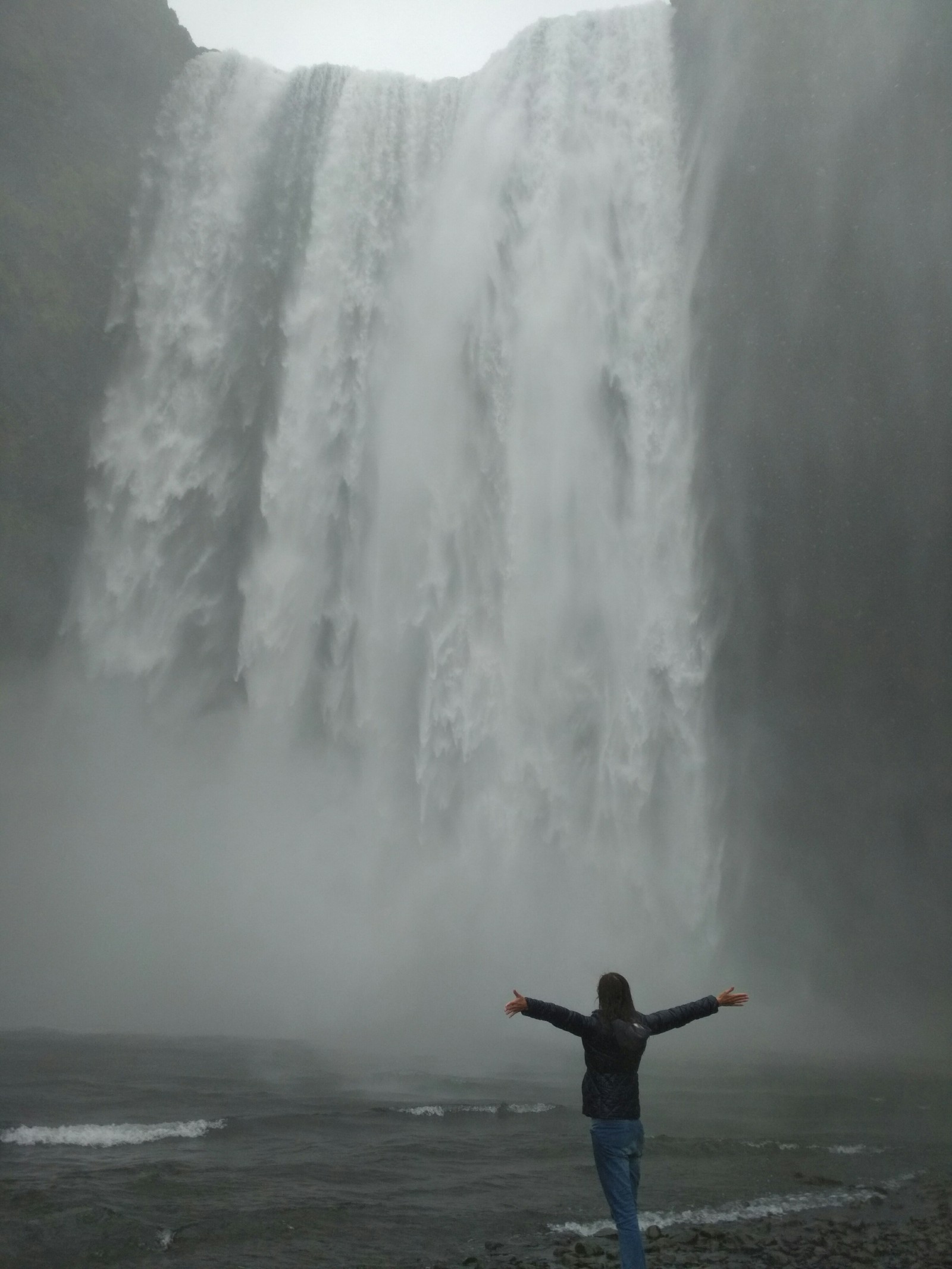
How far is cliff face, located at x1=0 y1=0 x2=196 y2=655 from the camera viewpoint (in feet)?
78.9

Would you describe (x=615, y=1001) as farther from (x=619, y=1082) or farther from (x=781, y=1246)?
(x=781, y=1246)

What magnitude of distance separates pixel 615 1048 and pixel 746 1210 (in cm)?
426

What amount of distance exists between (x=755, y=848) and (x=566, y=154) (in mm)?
15882

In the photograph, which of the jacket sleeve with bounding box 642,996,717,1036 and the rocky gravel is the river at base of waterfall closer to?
the rocky gravel

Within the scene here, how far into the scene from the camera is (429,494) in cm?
2223

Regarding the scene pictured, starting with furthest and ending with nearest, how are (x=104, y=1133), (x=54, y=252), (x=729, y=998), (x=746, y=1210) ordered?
(x=54, y=252) < (x=104, y=1133) < (x=746, y=1210) < (x=729, y=998)

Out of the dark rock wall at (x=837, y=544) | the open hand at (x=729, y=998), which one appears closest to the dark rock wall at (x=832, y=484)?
the dark rock wall at (x=837, y=544)

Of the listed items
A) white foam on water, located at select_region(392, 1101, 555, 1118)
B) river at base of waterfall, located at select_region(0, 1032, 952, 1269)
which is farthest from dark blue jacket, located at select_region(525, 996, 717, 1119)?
white foam on water, located at select_region(392, 1101, 555, 1118)

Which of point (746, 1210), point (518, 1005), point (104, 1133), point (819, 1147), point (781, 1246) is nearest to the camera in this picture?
point (518, 1005)

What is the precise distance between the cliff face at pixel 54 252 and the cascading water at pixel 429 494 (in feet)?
2.39

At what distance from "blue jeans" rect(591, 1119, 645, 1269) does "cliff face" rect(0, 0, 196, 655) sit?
21.7 meters

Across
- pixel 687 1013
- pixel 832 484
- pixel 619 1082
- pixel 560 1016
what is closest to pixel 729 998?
pixel 687 1013

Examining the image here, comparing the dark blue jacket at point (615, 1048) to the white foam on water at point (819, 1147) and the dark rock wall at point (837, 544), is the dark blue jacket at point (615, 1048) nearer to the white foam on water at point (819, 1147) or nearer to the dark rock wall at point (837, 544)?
the white foam on water at point (819, 1147)

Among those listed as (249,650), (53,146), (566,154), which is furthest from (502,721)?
(53,146)
